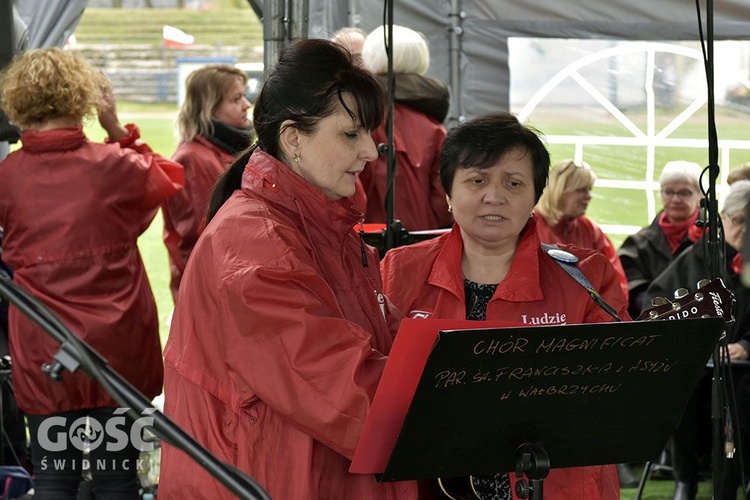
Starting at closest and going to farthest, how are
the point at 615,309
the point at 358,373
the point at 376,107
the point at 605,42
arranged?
1. the point at 358,373
2. the point at 376,107
3. the point at 615,309
4. the point at 605,42

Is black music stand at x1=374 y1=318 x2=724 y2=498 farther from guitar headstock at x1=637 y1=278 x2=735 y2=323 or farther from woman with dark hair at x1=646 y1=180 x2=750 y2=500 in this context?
woman with dark hair at x1=646 y1=180 x2=750 y2=500

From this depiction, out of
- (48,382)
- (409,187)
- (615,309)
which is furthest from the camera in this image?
Answer: (409,187)

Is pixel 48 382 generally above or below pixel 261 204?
below

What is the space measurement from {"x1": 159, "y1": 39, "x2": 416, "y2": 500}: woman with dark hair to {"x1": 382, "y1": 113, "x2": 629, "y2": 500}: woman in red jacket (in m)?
0.49

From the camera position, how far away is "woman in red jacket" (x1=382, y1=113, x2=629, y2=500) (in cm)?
288

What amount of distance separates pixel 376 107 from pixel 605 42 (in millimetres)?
4698

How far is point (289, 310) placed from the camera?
2137 millimetres

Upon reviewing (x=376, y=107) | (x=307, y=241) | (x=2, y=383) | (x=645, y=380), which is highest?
(x=376, y=107)

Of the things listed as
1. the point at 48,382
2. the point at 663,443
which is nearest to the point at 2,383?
the point at 48,382

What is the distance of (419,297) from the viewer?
295 cm

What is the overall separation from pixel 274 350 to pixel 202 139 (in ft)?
11.9

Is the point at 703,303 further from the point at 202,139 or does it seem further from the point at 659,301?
the point at 202,139

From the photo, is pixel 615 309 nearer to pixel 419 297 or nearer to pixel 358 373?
→ pixel 419 297

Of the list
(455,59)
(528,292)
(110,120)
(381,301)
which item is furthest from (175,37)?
(381,301)
